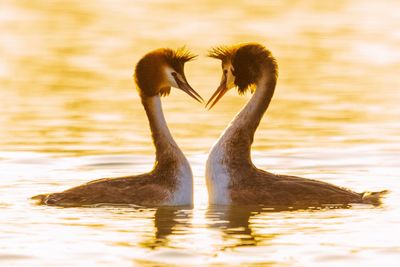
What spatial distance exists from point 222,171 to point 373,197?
162 centimetres

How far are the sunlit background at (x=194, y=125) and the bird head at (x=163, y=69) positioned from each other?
1311 mm

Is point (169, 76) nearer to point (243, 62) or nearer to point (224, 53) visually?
point (224, 53)

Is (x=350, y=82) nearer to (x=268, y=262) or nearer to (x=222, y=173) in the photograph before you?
(x=222, y=173)

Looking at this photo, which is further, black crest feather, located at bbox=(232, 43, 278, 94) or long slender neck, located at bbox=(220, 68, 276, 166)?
black crest feather, located at bbox=(232, 43, 278, 94)

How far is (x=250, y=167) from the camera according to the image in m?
16.6

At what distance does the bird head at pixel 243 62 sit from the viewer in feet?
55.5

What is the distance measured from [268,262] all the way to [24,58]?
17.7 metres

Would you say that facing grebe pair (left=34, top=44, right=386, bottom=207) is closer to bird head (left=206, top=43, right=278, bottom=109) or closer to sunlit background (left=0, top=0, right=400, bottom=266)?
bird head (left=206, top=43, right=278, bottom=109)

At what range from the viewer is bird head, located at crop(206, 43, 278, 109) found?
55.5 feet

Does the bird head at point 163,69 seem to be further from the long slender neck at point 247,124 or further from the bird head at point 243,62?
the long slender neck at point 247,124

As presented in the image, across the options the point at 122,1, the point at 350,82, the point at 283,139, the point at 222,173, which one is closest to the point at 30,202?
the point at 222,173

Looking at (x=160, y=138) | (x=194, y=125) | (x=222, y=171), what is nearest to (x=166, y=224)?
(x=222, y=171)

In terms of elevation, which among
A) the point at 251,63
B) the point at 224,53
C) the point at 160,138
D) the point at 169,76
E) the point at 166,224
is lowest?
the point at 166,224

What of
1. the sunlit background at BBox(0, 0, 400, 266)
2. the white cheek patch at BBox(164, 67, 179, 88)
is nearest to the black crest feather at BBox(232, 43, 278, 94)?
the white cheek patch at BBox(164, 67, 179, 88)
